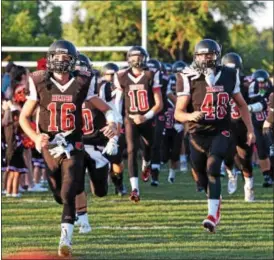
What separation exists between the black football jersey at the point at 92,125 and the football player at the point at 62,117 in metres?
2.34

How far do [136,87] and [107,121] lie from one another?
4838 mm

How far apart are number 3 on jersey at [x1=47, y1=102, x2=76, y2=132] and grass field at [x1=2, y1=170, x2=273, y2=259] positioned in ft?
3.85

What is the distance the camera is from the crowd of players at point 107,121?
30.2 feet

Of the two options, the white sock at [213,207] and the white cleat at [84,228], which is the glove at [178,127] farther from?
the white sock at [213,207]

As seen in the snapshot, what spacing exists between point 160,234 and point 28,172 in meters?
4.90

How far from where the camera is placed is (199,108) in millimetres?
10484

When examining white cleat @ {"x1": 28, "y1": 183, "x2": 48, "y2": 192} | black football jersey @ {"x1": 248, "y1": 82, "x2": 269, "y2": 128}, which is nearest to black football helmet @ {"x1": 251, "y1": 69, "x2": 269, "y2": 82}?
black football jersey @ {"x1": 248, "y1": 82, "x2": 269, "y2": 128}

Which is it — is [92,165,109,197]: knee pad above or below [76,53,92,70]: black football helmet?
below

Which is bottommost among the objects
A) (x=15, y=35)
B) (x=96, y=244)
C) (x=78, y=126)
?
(x=96, y=244)

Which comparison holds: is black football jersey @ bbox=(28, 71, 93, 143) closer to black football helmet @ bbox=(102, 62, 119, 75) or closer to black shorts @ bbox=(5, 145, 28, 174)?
black shorts @ bbox=(5, 145, 28, 174)

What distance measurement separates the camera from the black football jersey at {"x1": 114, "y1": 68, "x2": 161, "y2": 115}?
14273 millimetres

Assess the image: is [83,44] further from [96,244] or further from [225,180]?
[96,244]

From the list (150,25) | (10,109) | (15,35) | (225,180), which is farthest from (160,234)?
(150,25)

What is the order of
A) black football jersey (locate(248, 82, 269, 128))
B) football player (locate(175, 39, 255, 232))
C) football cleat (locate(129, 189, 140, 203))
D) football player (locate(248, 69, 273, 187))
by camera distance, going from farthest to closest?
1. football player (locate(248, 69, 273, 187))
2. black football jersey (locate(248, 82, 269, 128))
3. football cleat (locate(129, 189, 140, 203))
4. football player (locate(175, 39, 255, 232))
